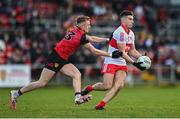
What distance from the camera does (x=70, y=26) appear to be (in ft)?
111

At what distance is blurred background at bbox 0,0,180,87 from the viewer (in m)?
32.8

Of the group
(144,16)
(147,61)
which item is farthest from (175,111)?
(144,16)

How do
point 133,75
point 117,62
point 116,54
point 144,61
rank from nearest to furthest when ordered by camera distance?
point 116,54 → point 144,61 → point 117,62 → point 133,75

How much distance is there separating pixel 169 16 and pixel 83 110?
2288cm

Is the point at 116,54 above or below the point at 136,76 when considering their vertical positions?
above

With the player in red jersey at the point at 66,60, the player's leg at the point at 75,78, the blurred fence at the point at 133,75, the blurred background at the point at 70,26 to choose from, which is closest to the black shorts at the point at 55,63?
the player in red jersey at the point at 66,60

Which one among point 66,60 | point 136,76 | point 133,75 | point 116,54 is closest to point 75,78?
point 66,60

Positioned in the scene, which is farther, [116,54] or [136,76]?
[136,76]

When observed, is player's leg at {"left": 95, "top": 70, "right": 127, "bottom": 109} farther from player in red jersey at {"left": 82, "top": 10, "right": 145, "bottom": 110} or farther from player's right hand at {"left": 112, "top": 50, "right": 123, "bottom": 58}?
player's right hand at {"left": 112, "top": 50, "right": 123, "bottom": 58}

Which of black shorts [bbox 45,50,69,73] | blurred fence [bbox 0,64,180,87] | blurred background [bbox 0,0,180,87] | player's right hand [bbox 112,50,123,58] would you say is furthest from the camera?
blurred fence [bbox 0,64,180,87]

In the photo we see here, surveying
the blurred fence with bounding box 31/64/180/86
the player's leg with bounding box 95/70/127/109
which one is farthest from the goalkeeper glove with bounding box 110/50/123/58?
the blurred fence with bounding box 31/64/180/86

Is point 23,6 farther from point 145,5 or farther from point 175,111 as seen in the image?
point 175,111

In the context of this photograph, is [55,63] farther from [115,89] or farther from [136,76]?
[136,76]

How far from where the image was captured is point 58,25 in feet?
117
